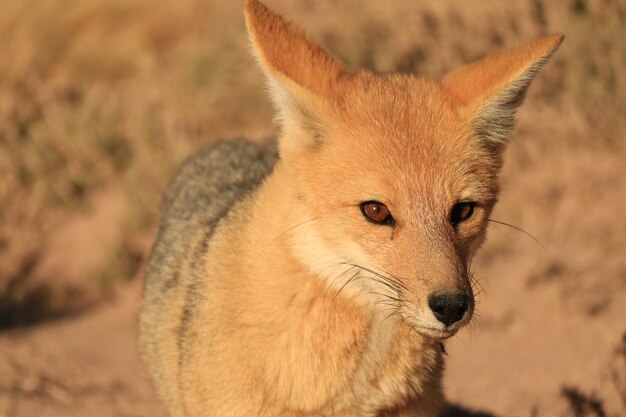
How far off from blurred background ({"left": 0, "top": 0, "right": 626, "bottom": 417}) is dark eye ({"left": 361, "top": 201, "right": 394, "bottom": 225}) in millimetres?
3450

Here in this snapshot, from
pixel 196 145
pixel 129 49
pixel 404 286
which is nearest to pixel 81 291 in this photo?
pixel 196 145

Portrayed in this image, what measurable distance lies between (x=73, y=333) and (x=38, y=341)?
42 centimetres

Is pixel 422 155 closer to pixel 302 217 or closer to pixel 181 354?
pixel 302 217

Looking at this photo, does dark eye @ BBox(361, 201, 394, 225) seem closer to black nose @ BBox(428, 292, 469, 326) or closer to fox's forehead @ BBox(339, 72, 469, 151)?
fox's forehead @ BBox(339, 72, 469, 151)

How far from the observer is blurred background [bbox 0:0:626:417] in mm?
7062

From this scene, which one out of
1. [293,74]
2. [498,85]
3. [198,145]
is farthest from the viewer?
[198,145]

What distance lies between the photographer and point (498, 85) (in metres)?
3.44

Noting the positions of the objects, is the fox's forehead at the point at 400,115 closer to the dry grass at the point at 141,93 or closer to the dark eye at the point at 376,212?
the dark eye at the point at 376,212

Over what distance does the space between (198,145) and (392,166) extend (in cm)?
543

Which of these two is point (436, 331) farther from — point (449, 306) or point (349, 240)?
point (349, 240)

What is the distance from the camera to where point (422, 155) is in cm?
326

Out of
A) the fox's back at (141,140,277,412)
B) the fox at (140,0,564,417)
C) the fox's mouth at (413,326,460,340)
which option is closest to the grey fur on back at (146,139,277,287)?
the fox's back at (141,140,277,412)

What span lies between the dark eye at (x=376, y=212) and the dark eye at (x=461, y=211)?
0.91 feet

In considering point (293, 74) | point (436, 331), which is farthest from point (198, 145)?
point (436, 331)
